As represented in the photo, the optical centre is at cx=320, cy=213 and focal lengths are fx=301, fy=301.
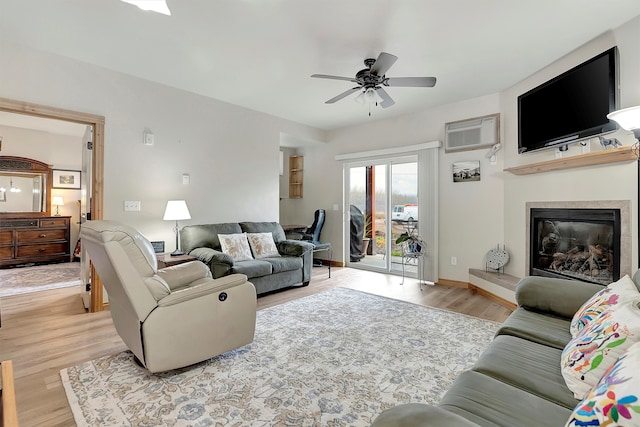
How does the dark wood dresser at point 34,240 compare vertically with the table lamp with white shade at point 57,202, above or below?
below

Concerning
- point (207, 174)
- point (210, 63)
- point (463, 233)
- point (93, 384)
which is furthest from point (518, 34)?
point (93, 384)

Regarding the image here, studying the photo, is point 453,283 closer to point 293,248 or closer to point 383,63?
point 293,248

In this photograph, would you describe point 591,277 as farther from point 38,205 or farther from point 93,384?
point 38,205

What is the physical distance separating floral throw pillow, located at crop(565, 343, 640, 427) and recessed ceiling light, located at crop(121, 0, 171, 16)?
10.1 feet

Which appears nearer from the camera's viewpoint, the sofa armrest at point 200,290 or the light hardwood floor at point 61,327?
the light hardwood floor at point 61,327

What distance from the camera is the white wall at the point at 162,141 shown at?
304cm

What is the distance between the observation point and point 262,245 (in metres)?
4.27

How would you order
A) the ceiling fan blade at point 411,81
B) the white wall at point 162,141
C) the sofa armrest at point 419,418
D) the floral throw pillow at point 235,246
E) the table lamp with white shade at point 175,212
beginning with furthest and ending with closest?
1. the floral throw pillow at point 235,246
2. the table lamp with white shade at point 175,212
3. the white wall at point 162,141
4. the ceiling fan blade at point 411,81
5. the sofa armrest at point 419,418

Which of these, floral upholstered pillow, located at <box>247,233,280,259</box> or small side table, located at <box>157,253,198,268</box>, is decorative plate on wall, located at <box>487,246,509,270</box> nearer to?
floral upholstered pillow, located at <box>247,233,280,259</box>

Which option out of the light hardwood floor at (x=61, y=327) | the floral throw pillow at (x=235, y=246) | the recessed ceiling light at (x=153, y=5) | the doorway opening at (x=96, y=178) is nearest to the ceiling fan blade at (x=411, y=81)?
the recessed ceiling light at (x=153, y=5)

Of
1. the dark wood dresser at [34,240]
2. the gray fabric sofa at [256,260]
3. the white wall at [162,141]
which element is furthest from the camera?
the dark wood dresser at [34,240]

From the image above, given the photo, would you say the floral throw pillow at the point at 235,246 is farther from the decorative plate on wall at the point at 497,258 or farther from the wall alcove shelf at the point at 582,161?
the wall alcove shelf at the point at 582,161

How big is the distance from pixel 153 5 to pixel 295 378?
289 centimetres

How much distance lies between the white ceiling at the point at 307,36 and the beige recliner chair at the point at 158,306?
180 cm
